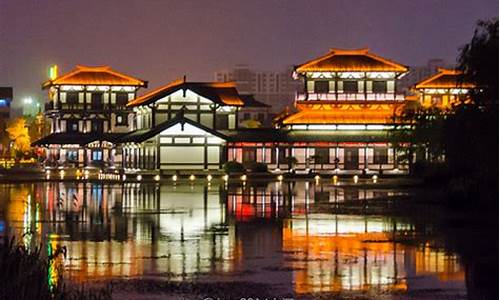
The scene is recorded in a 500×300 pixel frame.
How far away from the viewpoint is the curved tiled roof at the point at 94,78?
4230 inches

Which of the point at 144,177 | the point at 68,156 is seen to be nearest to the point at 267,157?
the point at 144,177

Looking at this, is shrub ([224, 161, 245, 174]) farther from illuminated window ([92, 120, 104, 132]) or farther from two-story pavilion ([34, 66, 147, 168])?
illuminated window ([92, 120, 104, 132])

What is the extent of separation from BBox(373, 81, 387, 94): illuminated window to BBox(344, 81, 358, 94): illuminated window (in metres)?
1.75

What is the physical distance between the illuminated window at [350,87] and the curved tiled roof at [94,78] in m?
28.6

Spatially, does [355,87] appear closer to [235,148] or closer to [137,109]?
[235,148]

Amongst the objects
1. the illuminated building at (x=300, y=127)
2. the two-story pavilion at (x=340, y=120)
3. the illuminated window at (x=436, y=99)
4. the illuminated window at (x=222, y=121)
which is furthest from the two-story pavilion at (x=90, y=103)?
the illuminated window at (x=436, y=99)

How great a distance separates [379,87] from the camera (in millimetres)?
90062

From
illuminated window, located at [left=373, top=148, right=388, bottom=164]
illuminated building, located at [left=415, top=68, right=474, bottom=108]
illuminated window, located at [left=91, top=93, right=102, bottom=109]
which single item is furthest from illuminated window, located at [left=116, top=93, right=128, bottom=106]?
illuminated window, located at [left=373, top=148, right=388, bottom=164]

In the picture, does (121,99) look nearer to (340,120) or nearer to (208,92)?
(208,92)

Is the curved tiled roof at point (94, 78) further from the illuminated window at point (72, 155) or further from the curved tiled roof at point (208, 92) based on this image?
the curved tiled roof at point (208, 92)

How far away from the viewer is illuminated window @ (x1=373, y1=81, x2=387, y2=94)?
294 feet

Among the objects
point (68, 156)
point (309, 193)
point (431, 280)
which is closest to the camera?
point (431, 280)

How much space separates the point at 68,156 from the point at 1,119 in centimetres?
4960

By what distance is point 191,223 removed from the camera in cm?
3231
